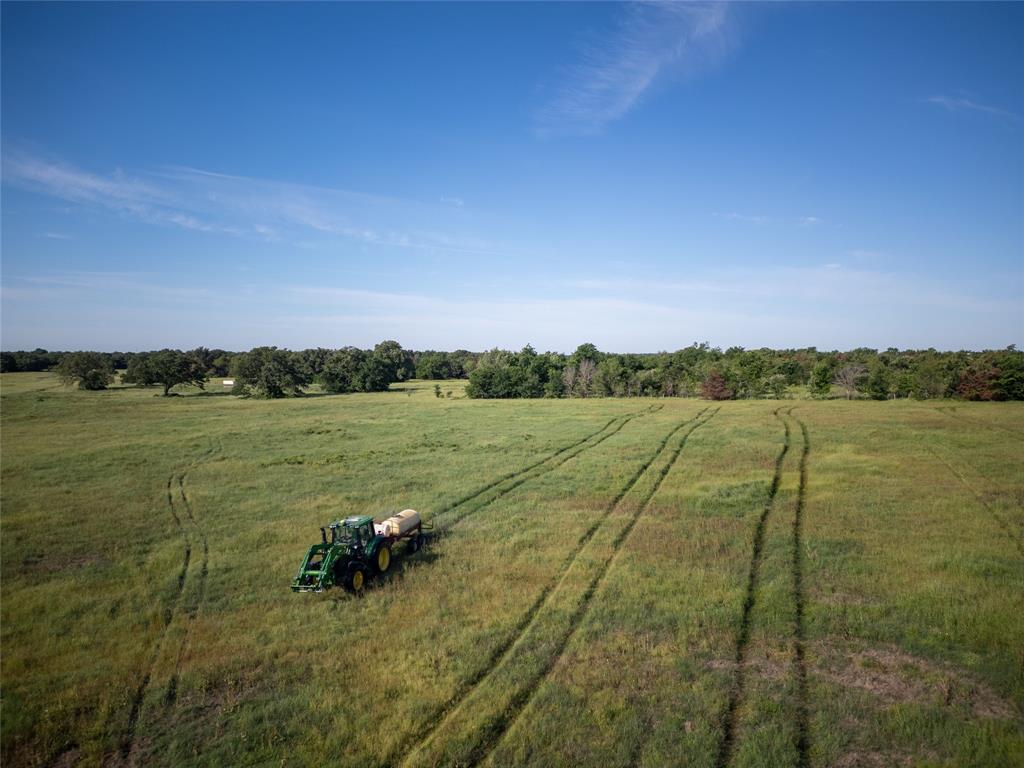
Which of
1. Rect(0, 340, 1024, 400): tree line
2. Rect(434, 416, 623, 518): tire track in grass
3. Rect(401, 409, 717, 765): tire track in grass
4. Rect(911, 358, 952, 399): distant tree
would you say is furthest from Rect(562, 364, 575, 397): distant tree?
Rect(401, 409, 717, 765): tire track in grass

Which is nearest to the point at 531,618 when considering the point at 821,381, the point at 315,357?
the point at 821,381

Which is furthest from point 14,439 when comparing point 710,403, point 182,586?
point 710,403

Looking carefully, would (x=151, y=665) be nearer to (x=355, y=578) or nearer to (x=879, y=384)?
(x=355, y=578)

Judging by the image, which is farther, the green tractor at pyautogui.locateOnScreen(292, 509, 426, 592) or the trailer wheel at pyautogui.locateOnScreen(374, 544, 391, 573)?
the trailer wheel at pyautogui.locateOnScreen(374, 544, 391, 573)

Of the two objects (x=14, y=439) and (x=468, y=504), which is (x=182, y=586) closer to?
(x=468, y=504)

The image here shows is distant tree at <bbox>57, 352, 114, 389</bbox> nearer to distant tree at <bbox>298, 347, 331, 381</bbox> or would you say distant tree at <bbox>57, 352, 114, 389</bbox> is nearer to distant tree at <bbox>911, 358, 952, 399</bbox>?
distant tree at <bbox>298, 347, 331, 381</bbox>
